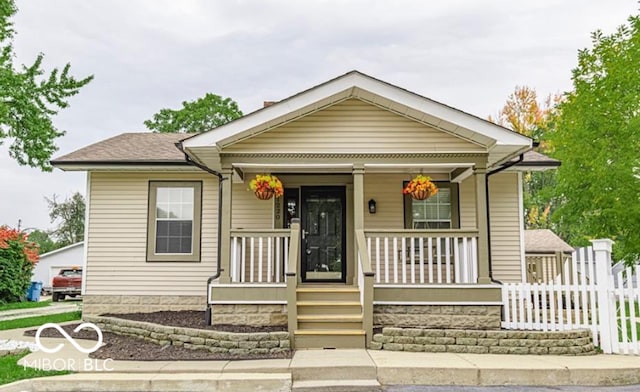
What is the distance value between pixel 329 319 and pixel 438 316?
66.8 inches

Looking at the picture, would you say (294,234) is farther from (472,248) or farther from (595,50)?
(595,50)

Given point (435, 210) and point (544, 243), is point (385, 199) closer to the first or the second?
point (435, 210)

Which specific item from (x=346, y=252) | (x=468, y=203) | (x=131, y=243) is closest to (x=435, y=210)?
(x=468, y=203)

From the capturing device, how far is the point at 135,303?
29.9ft

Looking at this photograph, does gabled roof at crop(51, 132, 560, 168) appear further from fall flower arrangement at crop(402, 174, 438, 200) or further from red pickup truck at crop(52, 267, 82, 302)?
red pickup truck at crop(52, 267, 82, 302)

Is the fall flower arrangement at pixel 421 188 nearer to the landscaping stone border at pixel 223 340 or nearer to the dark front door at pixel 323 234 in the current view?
the dark front door at pixel 323 234

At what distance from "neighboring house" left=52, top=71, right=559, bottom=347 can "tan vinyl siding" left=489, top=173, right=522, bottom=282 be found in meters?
0.02

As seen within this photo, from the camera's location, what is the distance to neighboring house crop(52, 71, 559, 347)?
728 cm

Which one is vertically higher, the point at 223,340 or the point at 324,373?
the point at 223,340

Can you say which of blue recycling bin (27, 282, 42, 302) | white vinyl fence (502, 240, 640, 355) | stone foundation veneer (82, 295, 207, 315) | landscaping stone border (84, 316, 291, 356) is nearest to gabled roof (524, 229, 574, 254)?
white vinyl fence (502, 240, 640, 355)

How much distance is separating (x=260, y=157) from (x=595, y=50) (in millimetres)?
7924

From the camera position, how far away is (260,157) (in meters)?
7.70

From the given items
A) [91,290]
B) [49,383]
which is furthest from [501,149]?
[91,290]

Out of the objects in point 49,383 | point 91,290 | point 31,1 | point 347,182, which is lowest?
point 49,383
